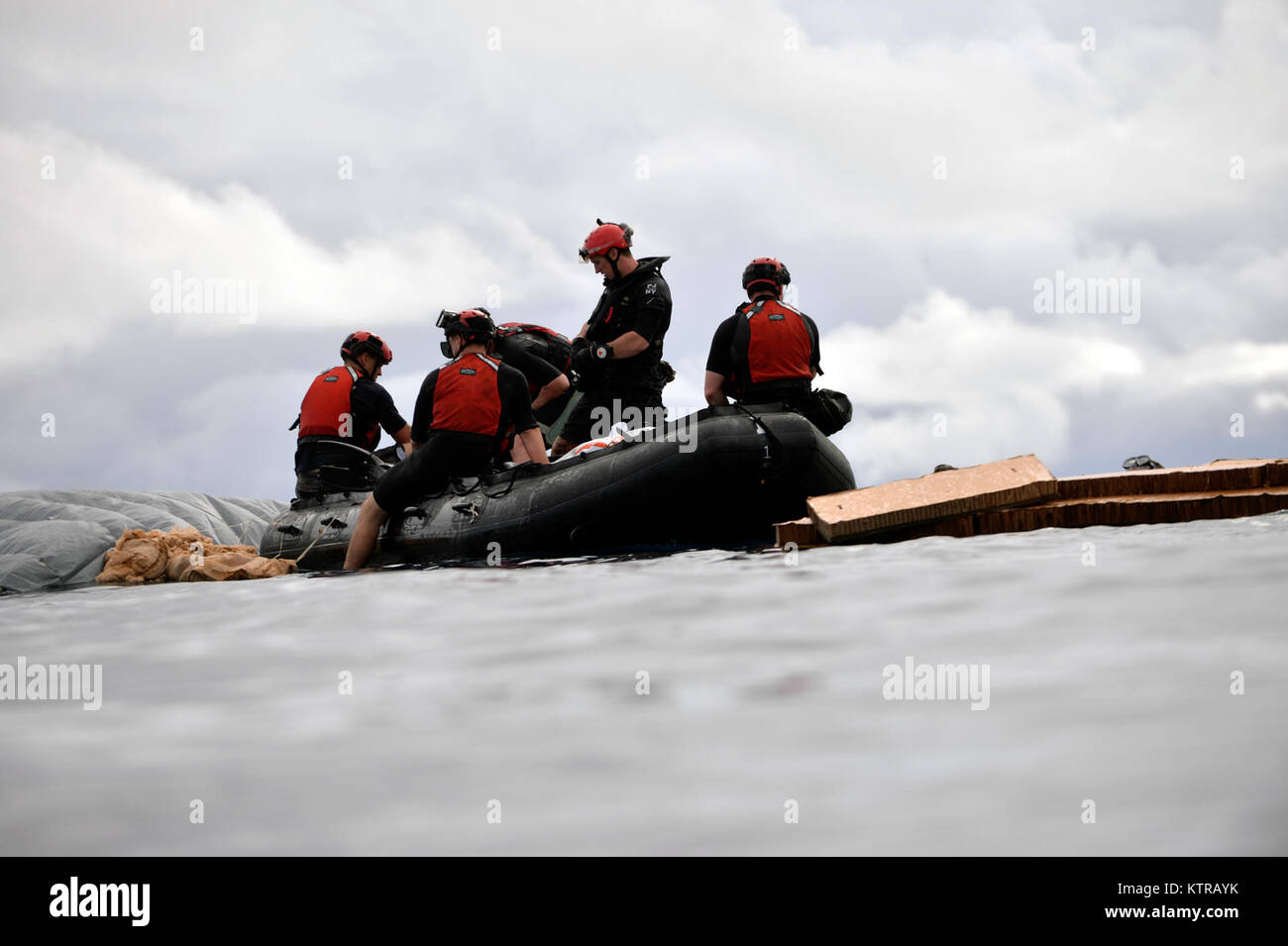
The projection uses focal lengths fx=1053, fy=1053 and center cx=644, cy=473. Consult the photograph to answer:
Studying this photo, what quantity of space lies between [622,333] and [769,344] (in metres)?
1.35

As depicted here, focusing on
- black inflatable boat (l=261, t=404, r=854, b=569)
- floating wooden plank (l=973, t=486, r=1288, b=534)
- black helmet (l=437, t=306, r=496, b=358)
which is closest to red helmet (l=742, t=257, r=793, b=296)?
black inflatable boat (l=261, t=404, r=854, b=569)

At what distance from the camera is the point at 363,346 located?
30.2ft

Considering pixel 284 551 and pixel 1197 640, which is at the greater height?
pixel 284 551

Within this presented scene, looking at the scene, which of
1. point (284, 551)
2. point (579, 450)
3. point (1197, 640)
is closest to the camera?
point (1197, 640)

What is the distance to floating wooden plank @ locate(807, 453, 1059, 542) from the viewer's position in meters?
5.73

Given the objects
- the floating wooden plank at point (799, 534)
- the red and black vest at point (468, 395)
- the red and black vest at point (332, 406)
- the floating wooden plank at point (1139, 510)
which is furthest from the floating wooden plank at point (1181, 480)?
the red and black vest at point (332, 406)

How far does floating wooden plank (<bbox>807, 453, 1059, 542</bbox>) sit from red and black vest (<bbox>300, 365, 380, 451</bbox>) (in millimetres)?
4775

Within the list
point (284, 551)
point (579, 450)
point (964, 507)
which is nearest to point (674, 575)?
point (964, 507)

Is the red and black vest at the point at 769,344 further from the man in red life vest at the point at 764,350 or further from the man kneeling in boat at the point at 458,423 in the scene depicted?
the man kneeling in boat at the point at 458,423

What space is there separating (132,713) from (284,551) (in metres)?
7.71

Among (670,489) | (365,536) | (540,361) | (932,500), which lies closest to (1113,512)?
(932,500)

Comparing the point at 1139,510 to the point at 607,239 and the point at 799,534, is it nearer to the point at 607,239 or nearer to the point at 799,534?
the point at 799,534
